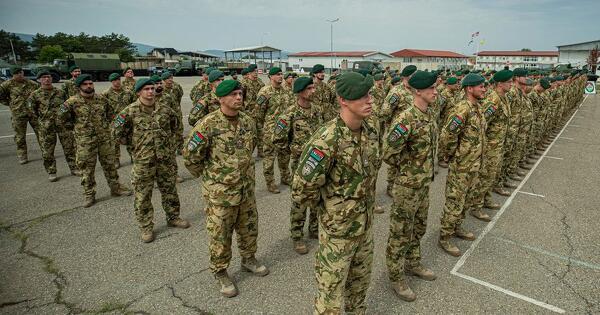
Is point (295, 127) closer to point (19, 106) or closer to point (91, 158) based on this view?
point (91, 158)

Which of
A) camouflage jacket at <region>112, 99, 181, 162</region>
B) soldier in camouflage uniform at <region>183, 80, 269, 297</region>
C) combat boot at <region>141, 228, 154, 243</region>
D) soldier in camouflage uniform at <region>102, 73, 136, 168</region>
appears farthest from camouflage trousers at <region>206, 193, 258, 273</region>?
soldier in camouflage uniform at <region>102, 73, 136, 168</region>

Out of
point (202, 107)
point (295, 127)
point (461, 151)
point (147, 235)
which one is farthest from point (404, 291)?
point (202, 107)

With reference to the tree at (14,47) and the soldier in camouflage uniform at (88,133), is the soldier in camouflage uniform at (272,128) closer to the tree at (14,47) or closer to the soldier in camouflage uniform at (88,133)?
the soldier in camouflage uniform at (88,133)

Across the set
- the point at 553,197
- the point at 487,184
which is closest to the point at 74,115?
the point at 487,184

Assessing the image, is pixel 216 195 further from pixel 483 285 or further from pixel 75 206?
pixel 75 206

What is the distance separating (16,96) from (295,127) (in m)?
7.16

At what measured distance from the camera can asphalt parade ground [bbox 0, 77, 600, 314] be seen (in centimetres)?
329

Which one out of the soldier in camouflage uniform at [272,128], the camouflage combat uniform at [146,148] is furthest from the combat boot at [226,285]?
the soldier in camouflage uniform at [272,128]

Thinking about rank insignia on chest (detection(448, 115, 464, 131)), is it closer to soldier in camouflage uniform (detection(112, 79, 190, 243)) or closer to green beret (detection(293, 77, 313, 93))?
green beret (detection(293, 77, 313, 93))

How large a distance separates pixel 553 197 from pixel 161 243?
6975mm

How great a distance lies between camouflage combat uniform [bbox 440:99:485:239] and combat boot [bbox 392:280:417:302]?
4.02ft

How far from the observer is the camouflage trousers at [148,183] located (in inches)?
171

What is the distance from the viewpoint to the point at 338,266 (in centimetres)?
238

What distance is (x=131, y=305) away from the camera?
10.7 feet
